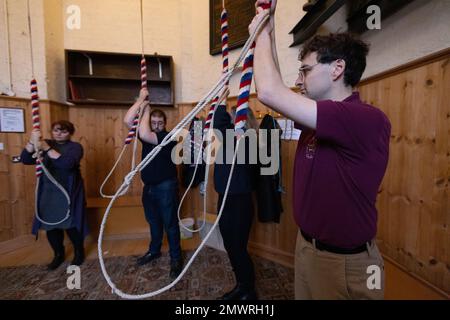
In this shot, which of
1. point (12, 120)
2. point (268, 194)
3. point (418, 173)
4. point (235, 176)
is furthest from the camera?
point (12, 120)

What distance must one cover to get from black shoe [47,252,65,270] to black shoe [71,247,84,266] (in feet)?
0.31

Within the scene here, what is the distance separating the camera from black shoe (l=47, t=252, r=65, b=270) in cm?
175

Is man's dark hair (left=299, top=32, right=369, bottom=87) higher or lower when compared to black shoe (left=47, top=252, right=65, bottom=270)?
higher

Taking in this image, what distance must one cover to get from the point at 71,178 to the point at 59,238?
544 millimetres

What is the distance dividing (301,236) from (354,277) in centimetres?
19

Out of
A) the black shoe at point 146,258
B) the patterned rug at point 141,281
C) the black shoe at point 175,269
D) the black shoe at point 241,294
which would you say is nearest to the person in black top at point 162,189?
the black shoe at point 175,269

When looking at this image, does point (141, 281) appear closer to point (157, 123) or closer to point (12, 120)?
Answer: point (157, 123)

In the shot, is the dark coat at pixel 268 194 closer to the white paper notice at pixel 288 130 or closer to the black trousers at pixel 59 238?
the white paper notice at pixel 288 130

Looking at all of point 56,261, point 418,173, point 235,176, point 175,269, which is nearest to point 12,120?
point 56,261

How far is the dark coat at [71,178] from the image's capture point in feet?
5.39

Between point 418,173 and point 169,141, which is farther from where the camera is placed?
point 418,173

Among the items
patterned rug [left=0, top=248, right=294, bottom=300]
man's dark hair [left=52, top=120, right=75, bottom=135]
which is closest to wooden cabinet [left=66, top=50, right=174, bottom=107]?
man's dark hair [left=52, top=120, right=75, bottom=135]

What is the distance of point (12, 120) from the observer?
2.03m

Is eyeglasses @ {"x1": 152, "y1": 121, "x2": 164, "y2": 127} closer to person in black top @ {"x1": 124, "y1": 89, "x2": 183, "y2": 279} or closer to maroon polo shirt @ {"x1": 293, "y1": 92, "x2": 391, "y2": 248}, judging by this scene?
person in black top @ {"x1": 124, "y1": 89, "x2": 183, "y2": 279}
